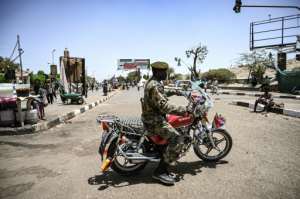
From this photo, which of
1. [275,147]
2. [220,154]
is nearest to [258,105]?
[275,147]

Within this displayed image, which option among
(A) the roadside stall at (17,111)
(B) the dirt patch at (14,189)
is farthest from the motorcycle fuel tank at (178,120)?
(A) the roadside stall at (17,111)

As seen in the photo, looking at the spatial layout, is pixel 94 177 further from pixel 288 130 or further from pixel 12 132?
pixel 288 130

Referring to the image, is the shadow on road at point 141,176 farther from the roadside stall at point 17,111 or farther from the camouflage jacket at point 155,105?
the roadside stall at point 17,111

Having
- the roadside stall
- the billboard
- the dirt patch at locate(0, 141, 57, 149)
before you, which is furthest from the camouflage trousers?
the billboard

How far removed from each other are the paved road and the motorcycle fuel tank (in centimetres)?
79

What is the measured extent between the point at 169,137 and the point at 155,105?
0.52 m

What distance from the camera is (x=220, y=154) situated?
482 cm

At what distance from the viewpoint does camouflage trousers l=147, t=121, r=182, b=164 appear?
12.9 ft

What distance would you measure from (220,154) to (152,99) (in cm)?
183

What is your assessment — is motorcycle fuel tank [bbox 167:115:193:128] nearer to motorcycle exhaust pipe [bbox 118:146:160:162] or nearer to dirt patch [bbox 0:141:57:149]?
motorcycle exhaust pipe [bbox 118:146:160:162]

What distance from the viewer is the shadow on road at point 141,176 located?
158 inches

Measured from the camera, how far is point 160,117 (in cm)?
394

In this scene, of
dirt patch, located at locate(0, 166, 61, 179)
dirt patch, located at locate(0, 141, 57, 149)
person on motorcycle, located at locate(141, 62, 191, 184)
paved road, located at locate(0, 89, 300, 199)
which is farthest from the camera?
dirt patch, located at locate(0, 141, 57, 149)

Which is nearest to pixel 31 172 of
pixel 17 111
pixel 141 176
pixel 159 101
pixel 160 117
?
pixel 141 176
